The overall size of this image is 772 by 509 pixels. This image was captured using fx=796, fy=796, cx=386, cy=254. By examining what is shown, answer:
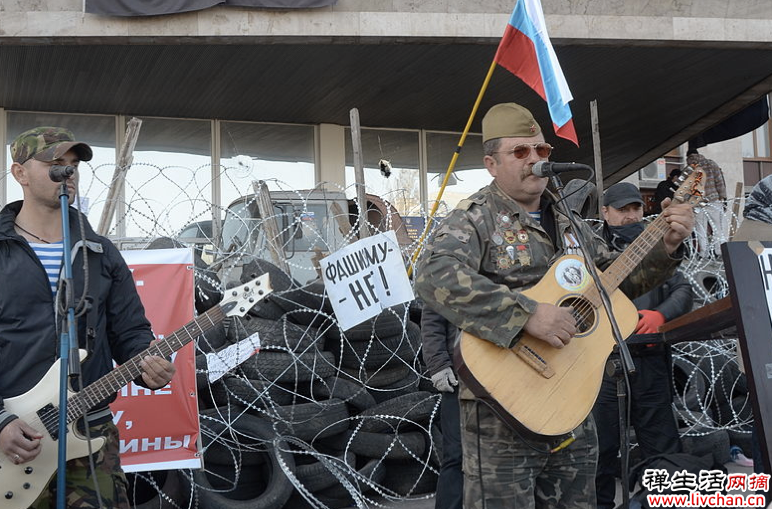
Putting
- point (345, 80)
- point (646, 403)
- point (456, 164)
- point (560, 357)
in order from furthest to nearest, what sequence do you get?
point (456, 164)
point (345, 80)
point (646, 403)
point (560, 357)

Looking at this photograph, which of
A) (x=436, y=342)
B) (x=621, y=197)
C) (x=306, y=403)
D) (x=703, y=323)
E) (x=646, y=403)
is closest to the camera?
(x=703, y=323)

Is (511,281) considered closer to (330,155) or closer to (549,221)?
(549,221)

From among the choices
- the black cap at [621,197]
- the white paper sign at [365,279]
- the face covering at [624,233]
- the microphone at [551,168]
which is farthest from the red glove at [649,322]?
the microphone at [551,168]

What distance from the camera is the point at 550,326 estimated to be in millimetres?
2957

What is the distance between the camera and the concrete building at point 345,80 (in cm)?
1065

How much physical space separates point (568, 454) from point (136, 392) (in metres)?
2.95

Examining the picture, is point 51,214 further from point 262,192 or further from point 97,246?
point 262,192

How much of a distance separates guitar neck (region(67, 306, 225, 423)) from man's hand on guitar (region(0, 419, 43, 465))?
0.63 ft

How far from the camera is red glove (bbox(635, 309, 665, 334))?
16.3 feet

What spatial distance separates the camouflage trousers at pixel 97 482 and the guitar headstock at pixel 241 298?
0.75 m

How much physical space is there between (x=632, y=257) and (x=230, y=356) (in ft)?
10.3

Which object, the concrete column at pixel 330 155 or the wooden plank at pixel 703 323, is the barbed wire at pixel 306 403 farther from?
the concrete column at pixel 330 155

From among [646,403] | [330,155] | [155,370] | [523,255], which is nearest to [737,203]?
[330,155]

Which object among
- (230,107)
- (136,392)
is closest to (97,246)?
(136,392)
